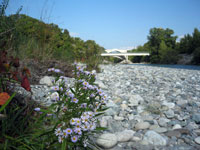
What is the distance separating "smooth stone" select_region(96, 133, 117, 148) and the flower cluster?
31 cm

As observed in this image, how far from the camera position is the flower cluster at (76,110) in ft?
2.92

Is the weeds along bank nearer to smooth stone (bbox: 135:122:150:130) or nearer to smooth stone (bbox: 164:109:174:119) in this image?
smooth stone (bbox: 135:122:150:130)

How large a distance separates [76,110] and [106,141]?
55 centimetres

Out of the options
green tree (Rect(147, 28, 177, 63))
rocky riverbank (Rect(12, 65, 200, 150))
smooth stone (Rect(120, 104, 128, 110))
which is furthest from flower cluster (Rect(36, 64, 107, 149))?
green tree (Rect(147, 28, 177, 63))

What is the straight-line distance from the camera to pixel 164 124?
2025 millimetres

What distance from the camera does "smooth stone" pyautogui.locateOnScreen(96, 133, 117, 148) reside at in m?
1.48

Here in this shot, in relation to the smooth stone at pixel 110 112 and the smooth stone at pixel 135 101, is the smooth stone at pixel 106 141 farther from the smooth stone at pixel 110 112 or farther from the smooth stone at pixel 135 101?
the smooth stone at pixel 135 101

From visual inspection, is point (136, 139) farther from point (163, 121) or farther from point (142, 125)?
point (163, 121)

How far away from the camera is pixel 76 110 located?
1.14 metres

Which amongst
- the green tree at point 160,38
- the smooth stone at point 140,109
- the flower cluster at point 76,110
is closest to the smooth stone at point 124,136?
the flower cluster at point 76,110

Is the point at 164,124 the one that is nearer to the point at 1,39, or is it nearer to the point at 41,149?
the point at 41,149

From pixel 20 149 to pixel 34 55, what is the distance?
10.6 feet

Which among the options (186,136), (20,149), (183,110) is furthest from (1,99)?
(183,110)

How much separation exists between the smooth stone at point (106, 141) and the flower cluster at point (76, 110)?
308 millimetres
